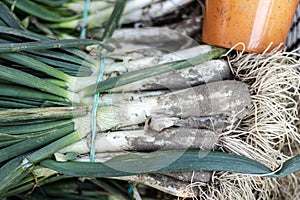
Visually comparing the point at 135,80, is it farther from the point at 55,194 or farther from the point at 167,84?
the point at 55,194

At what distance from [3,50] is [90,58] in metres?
0.22

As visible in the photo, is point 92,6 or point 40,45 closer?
point 40,45

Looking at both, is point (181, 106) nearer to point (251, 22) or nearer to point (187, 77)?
point (187, 77)

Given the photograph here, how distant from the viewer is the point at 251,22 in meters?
1.03

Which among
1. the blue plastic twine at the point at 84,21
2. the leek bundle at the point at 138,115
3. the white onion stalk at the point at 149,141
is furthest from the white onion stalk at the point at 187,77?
the blue plastic twine at the point at 84,21

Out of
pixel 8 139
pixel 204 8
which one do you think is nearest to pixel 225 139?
pixel 204 8

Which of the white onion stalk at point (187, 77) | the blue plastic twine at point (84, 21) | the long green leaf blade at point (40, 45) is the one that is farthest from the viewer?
the blue plastic twine at point (84, 21)

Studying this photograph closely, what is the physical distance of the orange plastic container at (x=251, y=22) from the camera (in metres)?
1.02

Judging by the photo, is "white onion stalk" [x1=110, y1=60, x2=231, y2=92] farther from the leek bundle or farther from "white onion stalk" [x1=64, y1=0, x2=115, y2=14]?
"white onion stalk" [x1=64, y1=0, x2=115, y2=14]

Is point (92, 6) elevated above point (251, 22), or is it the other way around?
point (92, 6)

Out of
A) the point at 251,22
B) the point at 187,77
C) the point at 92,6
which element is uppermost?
the point at 92,6

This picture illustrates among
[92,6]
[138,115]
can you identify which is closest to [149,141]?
[138,115]

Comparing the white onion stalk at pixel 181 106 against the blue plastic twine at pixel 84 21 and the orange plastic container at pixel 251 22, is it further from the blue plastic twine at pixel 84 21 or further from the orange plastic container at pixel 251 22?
the blue plastic twine at pixel 84 21

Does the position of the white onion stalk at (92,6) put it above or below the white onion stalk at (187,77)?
above
